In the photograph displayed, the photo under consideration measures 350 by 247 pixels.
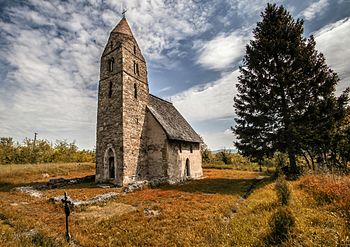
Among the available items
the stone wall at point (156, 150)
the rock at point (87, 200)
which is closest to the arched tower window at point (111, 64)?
the stone wall at point (156, 150)

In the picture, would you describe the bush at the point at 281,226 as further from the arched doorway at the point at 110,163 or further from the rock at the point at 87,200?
the arched doorway at the point at 110,163

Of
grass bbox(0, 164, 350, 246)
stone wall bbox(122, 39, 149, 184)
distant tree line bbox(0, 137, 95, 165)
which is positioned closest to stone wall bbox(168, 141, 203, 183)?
stone wall bbox(122, 39, 149, 184)

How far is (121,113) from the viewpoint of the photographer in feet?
A: 60.1

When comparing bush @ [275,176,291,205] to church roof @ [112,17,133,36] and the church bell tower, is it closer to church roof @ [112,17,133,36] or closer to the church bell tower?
the church bell tower

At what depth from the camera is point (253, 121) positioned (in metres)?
18.5

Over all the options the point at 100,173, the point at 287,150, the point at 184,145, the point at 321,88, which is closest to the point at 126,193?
the point at 100,173

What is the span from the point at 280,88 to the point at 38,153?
50.7 m

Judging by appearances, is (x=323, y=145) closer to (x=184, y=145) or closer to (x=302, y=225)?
(x=184, y=145)

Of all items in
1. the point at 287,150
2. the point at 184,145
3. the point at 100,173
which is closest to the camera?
the point at 287,150

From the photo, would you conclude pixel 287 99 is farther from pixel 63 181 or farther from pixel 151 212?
pixel 63 181

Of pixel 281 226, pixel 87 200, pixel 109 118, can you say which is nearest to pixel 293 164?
pixel 281 226

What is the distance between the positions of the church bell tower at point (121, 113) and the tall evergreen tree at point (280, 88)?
9820 millimetres

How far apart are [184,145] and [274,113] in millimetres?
10122

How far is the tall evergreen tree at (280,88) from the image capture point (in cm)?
1672
